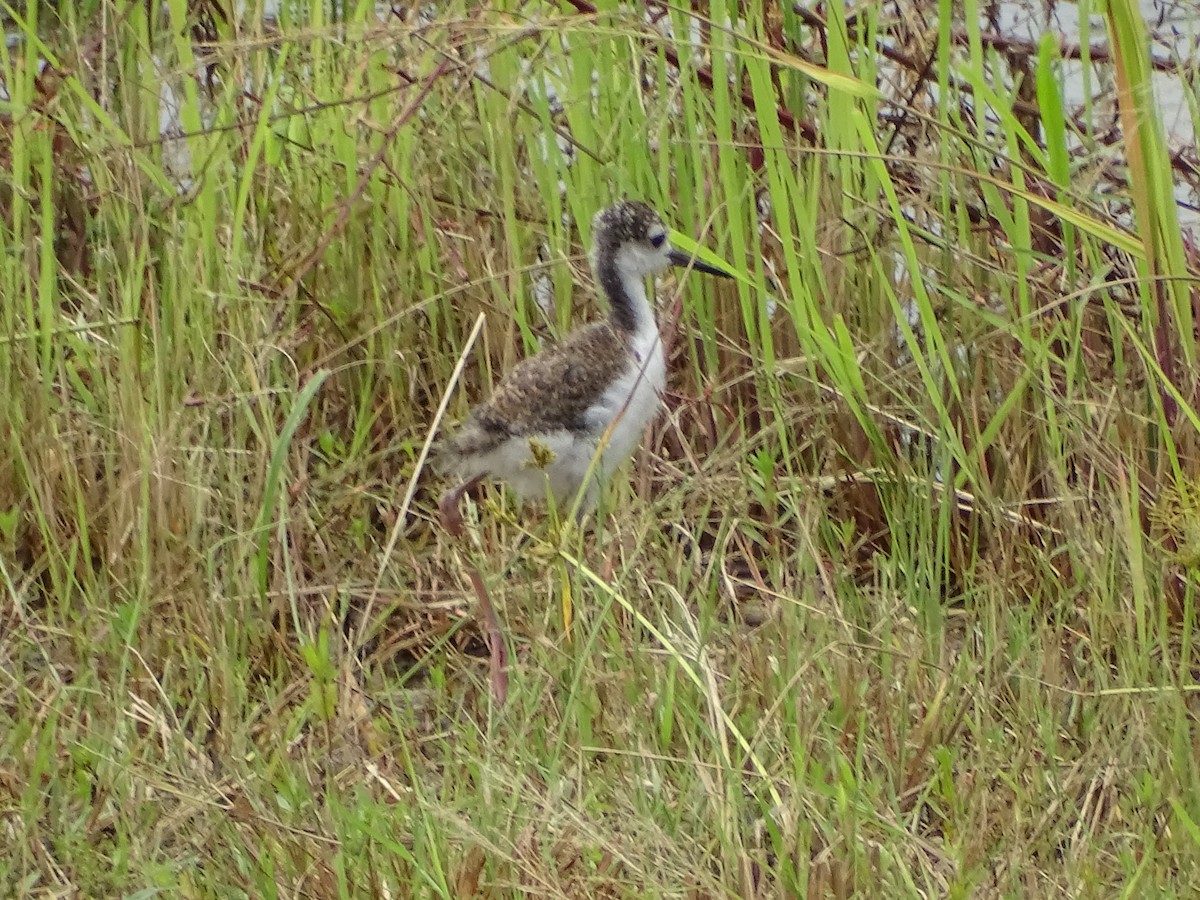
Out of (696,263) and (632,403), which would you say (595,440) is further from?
(696,263)

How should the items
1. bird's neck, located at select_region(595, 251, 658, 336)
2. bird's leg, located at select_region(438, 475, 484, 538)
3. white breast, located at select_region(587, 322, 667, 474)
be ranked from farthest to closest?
bird's neck, located at select_region(595, 251, 658, 336) < bird's leg, located at select_region(438, 475, 484, 538) < white breast, located at select_region(587, 322, 667, 474)

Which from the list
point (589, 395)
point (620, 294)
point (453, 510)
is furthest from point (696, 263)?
point (453, 510)

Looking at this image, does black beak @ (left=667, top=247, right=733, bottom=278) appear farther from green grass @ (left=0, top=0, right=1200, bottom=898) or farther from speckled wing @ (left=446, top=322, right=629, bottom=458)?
speckled wing @ (left=446, top=322, right=629, bottom=458)

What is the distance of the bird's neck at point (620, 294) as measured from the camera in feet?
13.2

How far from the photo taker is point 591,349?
3938mm

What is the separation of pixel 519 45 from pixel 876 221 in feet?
2.96

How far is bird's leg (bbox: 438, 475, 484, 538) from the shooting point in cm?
387

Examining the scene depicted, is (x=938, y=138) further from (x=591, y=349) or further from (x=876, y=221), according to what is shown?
(x=591, y=349)

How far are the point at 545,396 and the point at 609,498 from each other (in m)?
0.25

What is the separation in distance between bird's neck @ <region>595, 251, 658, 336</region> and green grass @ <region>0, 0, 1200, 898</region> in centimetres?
18

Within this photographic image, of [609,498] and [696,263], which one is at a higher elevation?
[696,263]

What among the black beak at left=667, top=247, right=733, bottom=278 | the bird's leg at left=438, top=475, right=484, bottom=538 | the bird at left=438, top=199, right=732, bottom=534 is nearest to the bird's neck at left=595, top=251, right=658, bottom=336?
the bird at left=438, top=199, right=732, bottom=534

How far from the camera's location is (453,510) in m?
3.88

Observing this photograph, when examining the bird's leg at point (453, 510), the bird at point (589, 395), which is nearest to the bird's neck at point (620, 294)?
the bird at point (589, 395)
